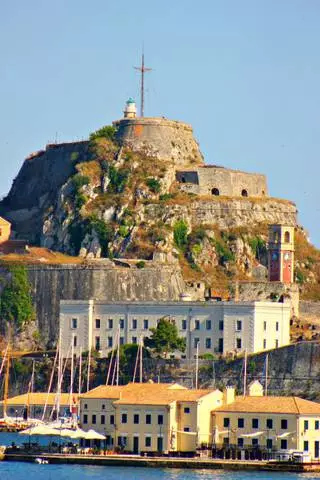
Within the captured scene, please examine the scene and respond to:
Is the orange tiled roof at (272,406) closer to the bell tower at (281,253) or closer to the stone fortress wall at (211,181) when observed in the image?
the bell tower at (281,253)

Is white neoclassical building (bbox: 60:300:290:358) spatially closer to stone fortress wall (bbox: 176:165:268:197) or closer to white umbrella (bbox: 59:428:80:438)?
stone fortress wall (bbox: 176:165:268:197)

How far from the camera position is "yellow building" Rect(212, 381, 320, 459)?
433ft

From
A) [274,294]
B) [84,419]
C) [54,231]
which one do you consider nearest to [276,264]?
[274,294]

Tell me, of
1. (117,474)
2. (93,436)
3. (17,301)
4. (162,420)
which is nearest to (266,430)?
(162,420)

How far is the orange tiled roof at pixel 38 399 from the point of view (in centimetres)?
16988

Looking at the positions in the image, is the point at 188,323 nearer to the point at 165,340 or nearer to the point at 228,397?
the point at 165,340

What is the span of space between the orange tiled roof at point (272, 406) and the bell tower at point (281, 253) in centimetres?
5101

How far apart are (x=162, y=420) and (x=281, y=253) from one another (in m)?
55.9

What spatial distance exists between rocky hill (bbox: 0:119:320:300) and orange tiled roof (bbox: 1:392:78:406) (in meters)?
15.4

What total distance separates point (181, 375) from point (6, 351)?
1436cm

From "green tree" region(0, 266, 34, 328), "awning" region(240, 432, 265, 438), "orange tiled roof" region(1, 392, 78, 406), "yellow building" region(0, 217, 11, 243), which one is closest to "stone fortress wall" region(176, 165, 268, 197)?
"yellow building" region(0, 217, 11, 243)

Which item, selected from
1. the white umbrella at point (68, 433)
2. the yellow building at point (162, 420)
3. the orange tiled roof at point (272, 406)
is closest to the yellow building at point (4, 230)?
the white umbrella at point (68, 433)

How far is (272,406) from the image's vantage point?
13350 centimetres

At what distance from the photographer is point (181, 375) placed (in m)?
173
